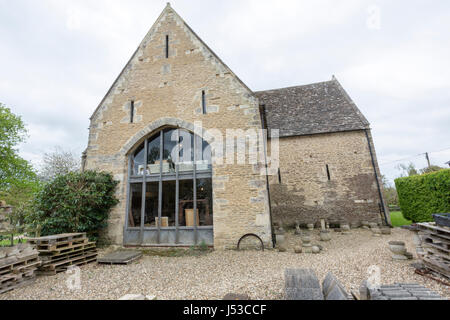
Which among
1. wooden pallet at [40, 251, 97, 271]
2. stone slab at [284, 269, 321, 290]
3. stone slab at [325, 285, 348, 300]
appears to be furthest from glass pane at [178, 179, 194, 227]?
stone slab at [325, 285, 348, 300]

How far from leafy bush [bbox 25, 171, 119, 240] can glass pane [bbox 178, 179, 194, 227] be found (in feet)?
9.03

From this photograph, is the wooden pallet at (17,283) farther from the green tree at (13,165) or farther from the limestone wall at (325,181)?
the green tree at (13,165)

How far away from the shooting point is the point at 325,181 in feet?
35.6

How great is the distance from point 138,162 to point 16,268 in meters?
4.39

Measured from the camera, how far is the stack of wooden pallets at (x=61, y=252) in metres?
4.78

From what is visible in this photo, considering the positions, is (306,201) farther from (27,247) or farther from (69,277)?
(27,247)

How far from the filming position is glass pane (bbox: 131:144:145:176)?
7.67m

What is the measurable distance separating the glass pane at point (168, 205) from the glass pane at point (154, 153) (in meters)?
0.74

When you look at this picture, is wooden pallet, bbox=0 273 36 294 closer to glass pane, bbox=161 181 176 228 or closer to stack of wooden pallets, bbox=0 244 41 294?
stack of wooden pallets, bbox=0 244 41 294

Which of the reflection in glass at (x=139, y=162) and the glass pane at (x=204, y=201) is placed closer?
the glass pane at (x=204, y=201)

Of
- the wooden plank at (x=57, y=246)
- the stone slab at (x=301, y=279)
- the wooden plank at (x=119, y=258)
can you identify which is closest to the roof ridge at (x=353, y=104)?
the stone slab at (x=301, y=279)

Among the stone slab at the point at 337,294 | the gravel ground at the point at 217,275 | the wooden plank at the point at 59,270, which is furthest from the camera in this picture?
the wooden plank at the point at 59,270

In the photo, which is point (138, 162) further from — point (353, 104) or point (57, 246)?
point (353, 104)
